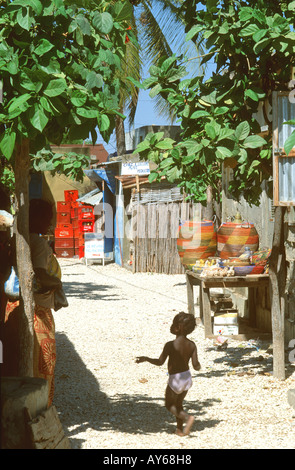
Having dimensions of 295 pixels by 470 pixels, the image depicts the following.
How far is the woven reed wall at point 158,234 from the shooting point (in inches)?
756

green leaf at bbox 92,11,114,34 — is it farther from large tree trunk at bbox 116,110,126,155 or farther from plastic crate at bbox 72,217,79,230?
plastic crate at bbox 72,217,79,230

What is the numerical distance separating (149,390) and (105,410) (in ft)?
2.97

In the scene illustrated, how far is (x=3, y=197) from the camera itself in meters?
4.90

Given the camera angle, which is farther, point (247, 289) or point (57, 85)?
point (247, 289)

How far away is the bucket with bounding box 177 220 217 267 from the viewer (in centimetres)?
1038

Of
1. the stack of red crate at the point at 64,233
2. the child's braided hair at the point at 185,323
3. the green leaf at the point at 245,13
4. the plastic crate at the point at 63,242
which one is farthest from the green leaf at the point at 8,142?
the plastic crate at the point at 63,242

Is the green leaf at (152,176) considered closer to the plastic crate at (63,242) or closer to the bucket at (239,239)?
the bucket at (239,239)

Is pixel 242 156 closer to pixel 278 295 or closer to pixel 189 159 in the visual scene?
pixel 189 159

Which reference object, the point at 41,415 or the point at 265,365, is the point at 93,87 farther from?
the point at 265,365

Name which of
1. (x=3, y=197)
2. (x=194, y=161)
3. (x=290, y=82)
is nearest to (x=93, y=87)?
(x=3, y=197)

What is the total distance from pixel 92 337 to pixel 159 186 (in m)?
10.9

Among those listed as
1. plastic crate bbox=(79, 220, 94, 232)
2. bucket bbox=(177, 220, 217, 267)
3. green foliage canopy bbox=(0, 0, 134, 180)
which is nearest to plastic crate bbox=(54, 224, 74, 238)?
plastic crate bbox=(79, 220, 94, 232)

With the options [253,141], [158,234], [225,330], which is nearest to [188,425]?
[253,141]

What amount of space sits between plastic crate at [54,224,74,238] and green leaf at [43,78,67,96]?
72.9 feet
